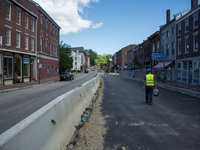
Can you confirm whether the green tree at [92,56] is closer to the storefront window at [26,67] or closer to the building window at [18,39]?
the storefront window at [26,67]

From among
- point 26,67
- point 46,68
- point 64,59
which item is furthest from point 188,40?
point 64,59

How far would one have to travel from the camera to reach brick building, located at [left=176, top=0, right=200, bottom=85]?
21531 millimetres

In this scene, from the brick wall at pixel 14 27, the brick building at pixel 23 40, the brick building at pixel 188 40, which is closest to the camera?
the brick wall at pixel 14 27

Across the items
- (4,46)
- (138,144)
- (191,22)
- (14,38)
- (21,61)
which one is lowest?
(138,144)

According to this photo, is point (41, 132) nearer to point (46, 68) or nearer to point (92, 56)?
point (46, 68)

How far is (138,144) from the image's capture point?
12.8 feet

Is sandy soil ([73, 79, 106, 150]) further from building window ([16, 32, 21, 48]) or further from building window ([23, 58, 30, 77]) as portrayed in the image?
building window ([23, 58, 30, 77])

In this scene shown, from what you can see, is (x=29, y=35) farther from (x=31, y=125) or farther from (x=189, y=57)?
(x=31, y=125)

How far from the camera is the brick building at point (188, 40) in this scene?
2153cm

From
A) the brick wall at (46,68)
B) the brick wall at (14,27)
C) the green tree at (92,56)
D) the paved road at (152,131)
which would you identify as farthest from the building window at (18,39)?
the green tree at (92,56)

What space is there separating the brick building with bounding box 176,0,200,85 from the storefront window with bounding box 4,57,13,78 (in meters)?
18.9

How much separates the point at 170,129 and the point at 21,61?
75.4 feet

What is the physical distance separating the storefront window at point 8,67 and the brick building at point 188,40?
18.9 m

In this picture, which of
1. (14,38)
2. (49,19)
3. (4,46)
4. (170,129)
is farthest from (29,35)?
(170,129)
